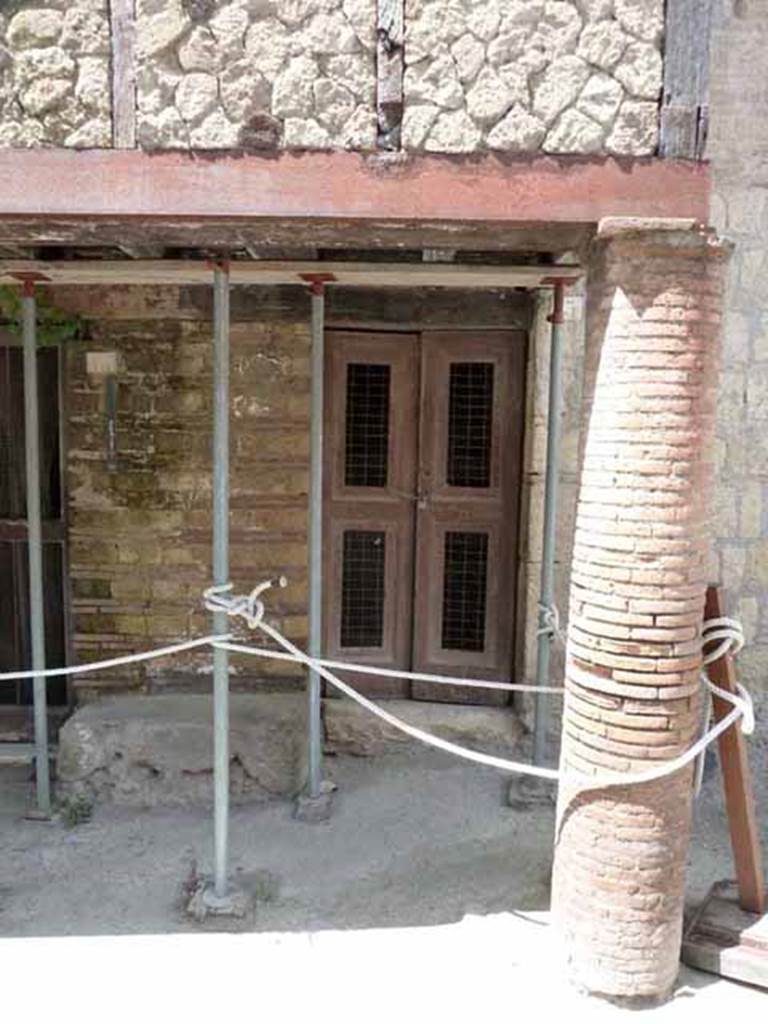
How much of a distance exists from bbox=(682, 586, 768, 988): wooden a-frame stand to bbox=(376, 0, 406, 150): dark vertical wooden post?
211 centimetres

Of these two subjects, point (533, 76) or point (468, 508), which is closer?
point (533, 76)

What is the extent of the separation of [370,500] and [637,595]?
8.59ft

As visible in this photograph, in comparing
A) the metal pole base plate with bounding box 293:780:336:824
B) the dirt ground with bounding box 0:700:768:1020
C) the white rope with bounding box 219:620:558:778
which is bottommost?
the dirt ground with bounding box 0:700:768:1020

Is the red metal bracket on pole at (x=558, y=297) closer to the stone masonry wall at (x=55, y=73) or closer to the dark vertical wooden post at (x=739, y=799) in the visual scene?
the dark vertical wooden post at (x=739, y=799)

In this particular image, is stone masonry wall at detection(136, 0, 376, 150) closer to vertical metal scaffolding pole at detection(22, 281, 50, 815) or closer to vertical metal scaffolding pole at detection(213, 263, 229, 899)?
vertical metal scaffolding pole at detection(213, 263, 229, 899)

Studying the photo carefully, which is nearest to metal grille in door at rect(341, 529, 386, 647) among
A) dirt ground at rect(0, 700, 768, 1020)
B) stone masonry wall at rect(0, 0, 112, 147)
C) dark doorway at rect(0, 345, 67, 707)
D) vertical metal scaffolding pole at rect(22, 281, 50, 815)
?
dirt ground at rect(0, 700, 768, 1020)

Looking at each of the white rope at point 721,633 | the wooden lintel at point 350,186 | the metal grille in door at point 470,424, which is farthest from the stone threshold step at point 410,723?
the wooden lintel at point 350,186

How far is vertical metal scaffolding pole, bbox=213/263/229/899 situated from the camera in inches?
150

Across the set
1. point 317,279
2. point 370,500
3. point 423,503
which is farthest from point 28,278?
point 423,503

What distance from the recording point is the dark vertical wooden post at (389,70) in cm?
309

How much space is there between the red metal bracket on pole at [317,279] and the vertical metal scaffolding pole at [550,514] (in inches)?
45.2

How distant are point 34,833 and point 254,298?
3147 millimetres

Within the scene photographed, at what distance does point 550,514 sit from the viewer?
4855 millimetres

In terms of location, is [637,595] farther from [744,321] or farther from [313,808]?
[744,321]
